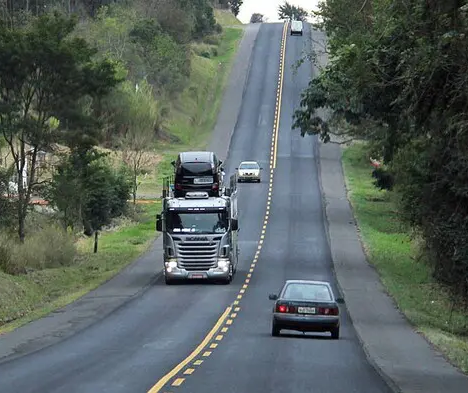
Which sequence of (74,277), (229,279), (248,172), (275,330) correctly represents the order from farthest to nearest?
(248,172), (74,277), (229,279), (275,330)

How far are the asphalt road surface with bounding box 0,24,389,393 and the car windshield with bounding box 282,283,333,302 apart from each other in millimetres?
1119

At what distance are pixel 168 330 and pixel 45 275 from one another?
1665 cm

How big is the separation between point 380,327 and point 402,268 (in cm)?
1843

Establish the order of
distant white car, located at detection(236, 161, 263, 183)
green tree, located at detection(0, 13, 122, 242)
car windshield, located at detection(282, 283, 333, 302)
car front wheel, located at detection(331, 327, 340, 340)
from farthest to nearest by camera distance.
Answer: distant white car, located at detection(236, 161, 263, 183) < green tree, located at detection(0, 13, 122, 242) < car front wheel, located at detection(331, 327, 340, 340) < car windshield, located at detection(282, 283, 333, 302)

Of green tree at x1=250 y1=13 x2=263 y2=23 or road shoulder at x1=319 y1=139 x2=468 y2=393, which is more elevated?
green tree at x1=250 y1=13 x2=263 y2=23

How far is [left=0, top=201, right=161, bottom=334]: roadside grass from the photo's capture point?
36794 millimetres

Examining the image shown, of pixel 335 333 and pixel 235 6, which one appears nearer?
pixel 335 333

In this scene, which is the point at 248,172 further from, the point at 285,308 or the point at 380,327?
the point at 285,308

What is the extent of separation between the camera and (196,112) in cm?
10900

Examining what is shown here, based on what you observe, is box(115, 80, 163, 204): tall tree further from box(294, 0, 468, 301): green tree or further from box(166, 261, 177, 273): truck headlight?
box(294, 0, 468, 301): green tree

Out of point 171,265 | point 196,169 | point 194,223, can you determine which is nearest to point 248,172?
point 196,169

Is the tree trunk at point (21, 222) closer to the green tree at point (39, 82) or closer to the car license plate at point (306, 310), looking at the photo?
the green tree at point (39, 82)

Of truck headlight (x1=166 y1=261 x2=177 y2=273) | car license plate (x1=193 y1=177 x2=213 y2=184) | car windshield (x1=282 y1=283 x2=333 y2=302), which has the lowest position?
truck headlight (x1=166 y1=261 x2=177 y2=273)

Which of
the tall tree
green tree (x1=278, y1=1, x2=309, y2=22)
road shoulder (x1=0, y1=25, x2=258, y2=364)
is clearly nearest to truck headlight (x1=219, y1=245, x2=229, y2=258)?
road shoulder (x1=0, y1=25, x2=258, y2=364)
